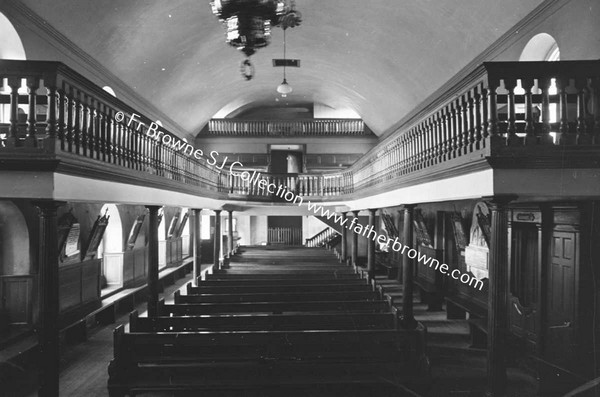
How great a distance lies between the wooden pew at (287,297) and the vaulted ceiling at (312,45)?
20.0 feet

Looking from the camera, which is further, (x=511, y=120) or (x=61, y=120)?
(x=61, y=120)

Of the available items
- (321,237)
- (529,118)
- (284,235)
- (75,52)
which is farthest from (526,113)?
(284,235)

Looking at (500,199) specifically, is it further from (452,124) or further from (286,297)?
(286,297)

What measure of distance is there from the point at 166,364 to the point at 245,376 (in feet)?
3.75

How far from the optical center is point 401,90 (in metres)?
16.4

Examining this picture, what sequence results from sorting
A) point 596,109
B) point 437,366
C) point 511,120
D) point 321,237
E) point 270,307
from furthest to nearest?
point 321,237
point 270,307
point 437,366
point 596,109
point 511,120

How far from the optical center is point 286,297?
362 inches

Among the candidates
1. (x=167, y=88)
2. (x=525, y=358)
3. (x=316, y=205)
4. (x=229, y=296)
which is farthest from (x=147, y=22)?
(x=525, y=358)

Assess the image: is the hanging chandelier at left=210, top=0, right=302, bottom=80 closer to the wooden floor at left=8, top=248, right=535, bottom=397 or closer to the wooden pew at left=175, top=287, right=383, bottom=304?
the wooden floor at left=8, top=248, right=535, bottom=397

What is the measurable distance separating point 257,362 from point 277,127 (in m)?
19.1

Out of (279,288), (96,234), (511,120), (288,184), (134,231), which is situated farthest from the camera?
(288,184)

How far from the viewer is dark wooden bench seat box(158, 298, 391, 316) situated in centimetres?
835

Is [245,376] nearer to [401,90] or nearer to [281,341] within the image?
[281,341]

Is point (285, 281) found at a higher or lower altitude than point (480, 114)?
lower
